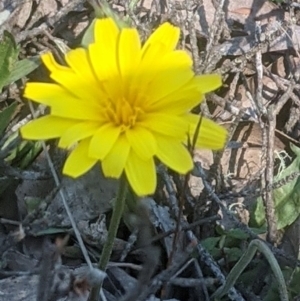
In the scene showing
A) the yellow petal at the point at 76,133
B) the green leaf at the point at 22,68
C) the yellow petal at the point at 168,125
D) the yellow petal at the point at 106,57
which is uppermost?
the yellow petal at the point at 106,57

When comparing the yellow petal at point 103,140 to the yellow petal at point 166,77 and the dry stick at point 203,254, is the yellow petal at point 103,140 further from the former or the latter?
the dry stick at point 203,254

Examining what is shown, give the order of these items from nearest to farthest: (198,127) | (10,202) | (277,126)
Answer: (198,127) < (10,202) < (277,126)

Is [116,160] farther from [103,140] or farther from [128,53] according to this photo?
[128,53]

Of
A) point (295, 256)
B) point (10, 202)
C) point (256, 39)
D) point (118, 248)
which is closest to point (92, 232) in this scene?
point (118, 248)

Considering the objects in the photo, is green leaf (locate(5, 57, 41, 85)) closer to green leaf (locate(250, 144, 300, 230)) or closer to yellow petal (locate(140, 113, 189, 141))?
green leaf (locate(250, 144, 300, 230))

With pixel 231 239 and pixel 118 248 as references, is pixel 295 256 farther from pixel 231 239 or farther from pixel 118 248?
pixel 118 248

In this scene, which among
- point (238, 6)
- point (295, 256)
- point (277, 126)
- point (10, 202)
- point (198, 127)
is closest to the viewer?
point (198, 127)

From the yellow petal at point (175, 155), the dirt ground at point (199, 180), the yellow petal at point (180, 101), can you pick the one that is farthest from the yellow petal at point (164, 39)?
the dirt ground at point (199, 180)
